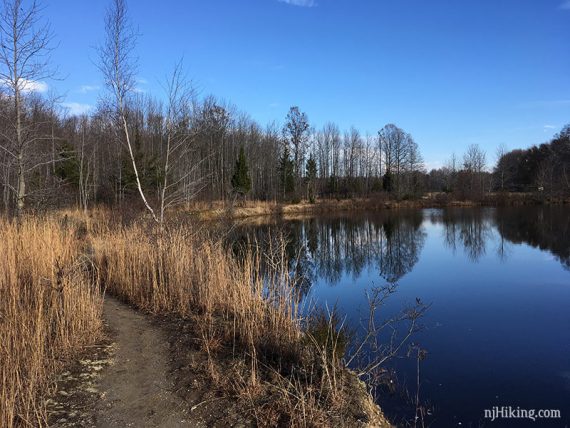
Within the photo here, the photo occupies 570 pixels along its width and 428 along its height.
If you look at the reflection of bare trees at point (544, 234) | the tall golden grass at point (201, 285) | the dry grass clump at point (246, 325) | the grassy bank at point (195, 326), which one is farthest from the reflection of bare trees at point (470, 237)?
the grassy bank at point (195, 326)

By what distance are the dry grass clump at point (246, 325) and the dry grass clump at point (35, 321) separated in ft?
3.69

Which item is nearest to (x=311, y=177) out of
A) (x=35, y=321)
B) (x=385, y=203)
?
(x=385, y=203)

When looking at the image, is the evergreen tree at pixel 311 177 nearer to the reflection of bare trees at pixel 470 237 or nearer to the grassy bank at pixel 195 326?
the reflection of bare trees at pixel 470 237

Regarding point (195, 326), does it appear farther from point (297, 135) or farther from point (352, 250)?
point (297, 135)

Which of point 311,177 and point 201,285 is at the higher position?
point 311,177

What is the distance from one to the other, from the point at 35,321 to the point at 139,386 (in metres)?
1.22

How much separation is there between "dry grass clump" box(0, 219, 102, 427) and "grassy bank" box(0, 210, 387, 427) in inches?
0.5

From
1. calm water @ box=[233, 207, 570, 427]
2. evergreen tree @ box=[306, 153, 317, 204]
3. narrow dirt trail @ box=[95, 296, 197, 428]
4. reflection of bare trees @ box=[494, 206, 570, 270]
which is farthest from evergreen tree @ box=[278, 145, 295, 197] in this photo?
narrow dirt trail @ box=[95, 296, 197, 428]

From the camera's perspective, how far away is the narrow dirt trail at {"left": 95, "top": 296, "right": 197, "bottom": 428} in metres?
3.27

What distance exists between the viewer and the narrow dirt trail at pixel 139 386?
3.27m

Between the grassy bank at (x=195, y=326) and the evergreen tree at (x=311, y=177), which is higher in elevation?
the evergreen tree at (x=311, y=177)

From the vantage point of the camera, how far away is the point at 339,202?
4928cm

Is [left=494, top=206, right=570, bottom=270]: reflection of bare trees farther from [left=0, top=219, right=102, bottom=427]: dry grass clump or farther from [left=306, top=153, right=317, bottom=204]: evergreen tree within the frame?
[left=306, top=153, right=317, bottom=204]: evergreen tree

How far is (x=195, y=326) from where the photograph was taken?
5.29 m
